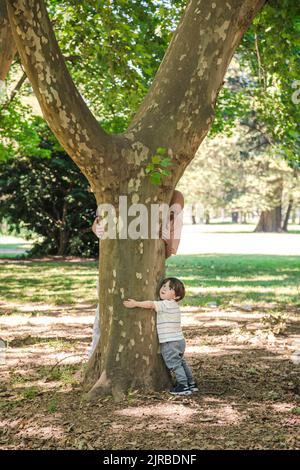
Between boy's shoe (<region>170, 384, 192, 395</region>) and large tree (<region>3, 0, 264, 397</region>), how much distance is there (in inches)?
5.3

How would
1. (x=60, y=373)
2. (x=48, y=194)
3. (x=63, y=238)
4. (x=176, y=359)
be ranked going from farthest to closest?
(x=63, y=238) < (x=48, y=194) < (x=60, y=373) < (x=176, y=359)

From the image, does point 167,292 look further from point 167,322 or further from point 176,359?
point 176,359

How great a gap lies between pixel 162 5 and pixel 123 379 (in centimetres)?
704

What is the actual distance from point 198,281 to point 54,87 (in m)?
10.7

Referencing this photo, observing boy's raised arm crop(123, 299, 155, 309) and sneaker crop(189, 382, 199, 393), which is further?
sneaker crop(189, 382, 199, 393)

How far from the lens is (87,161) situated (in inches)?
206

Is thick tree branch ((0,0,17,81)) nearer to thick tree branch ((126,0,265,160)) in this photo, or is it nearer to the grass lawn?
thick tree branch ((126,0,265,160))

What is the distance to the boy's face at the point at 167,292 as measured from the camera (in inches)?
212

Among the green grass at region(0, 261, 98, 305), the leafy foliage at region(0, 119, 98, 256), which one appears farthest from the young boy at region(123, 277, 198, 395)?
the leafy foliage at region(0, 119, 98, 256)

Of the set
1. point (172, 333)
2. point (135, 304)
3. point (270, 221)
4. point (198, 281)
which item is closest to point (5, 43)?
point (135, 304)

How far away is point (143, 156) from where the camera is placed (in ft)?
17.4

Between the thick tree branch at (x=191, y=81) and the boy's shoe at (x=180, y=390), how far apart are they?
2196mm

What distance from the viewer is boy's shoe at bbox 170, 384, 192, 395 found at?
529 centimetres

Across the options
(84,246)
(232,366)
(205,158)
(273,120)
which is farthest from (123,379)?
(205,158)
